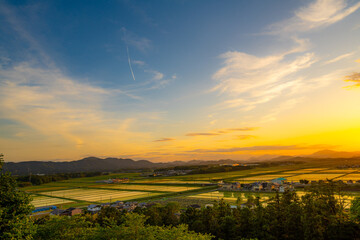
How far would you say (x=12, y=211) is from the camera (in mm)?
17734

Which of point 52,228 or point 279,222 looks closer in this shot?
point 52,228

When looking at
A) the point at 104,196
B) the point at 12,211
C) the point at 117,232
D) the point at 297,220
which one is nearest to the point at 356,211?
the point at 297,220

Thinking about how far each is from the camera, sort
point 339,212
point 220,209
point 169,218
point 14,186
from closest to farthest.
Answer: point 14,186, point 339,212, point 220,209, point 169,218

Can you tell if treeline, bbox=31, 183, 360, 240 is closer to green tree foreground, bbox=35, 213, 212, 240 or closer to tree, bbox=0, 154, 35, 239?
green tree foreground, bbox=35, 213, 212, 240

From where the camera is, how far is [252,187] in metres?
75.4

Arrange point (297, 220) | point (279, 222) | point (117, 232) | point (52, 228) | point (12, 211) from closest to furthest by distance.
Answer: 1. point (117, 232)
2. point (12, 211)
3. point (52, 228)
4. point (297, 220)
5. point (279, 222)

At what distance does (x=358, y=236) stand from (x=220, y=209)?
14.5 m

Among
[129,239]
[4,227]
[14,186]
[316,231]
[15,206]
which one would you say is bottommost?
[316,231]

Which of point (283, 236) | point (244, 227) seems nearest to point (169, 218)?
point (244, 227)

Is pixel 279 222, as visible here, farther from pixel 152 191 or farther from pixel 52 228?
pixel 152 191

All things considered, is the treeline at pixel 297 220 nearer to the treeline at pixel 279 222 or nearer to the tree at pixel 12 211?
the treeline at pixel 279 222

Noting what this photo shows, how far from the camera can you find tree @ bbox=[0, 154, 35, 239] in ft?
54.2

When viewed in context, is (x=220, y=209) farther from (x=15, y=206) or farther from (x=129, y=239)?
(x=15, y=206)

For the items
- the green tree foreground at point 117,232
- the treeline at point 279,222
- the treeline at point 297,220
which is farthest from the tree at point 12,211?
the treeline at point 297,220
